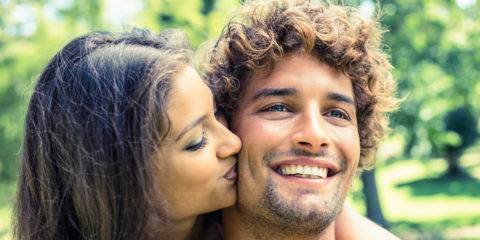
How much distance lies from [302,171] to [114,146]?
1.04 m

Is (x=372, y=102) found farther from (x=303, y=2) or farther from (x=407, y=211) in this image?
(x=407, y=211)

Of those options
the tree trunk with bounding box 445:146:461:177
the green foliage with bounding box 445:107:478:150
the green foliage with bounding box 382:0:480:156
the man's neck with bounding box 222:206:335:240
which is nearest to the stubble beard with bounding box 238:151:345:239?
the man's neck with bounding box 222:206:335:240

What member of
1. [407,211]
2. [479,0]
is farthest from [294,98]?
[407,211]

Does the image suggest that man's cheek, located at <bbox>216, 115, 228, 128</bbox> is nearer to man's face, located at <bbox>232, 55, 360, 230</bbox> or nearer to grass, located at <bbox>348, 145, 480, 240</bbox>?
man's face, located at <bbox>232, 55, 360, 230</bbox>

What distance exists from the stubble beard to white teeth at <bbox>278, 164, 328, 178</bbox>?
0.27 ft

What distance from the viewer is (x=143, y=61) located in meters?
2.55

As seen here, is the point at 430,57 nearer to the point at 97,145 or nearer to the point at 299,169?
the point at 299,169

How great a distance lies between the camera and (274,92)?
297 centimetres

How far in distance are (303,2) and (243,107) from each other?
0.91 meters

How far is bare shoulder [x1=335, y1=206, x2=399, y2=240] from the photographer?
12.1 feet

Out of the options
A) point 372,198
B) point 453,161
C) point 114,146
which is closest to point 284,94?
point 114,146

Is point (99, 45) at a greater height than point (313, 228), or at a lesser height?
greater

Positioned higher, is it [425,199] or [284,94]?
[425,199]

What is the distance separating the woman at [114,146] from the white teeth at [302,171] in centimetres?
41
